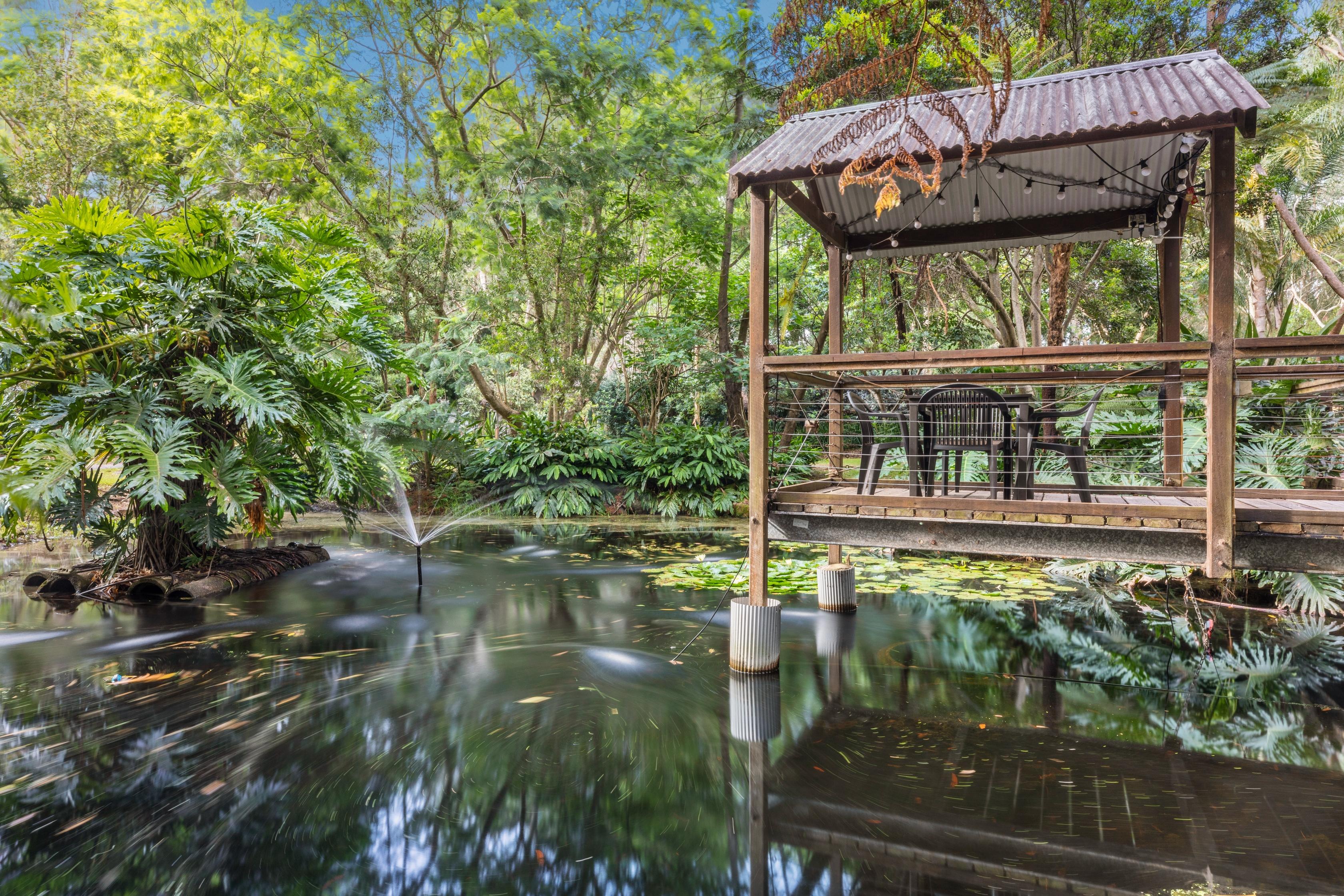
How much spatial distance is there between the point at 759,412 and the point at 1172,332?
3.27 metres

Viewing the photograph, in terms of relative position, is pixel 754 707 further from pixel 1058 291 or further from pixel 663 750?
pixel 1058 291

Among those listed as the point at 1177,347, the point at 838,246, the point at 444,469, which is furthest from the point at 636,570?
the point at 444,469

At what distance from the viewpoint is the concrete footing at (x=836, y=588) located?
6.64 metres

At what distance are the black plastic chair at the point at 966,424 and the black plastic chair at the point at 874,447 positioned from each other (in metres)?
0.09

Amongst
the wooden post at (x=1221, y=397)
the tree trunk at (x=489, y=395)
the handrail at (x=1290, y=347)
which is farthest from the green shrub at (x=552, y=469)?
the handrail at (x=1290, y=347)

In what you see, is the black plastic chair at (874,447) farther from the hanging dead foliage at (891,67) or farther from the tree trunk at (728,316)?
the tree trunk at (728,316)

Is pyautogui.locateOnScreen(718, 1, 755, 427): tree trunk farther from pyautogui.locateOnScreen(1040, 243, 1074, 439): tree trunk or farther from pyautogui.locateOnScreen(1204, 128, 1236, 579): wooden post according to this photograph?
pyautogui.locateOnScreen(1204, 128, 1236, 579): wooden post

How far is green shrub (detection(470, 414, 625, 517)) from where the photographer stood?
44.1 ft

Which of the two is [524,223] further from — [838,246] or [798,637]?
[798,637]

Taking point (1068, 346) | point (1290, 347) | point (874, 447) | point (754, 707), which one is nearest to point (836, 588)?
point (874, 447)

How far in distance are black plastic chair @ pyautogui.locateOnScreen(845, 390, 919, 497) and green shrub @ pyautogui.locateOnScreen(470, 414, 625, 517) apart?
807 cm

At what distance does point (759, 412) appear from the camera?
4922 mm

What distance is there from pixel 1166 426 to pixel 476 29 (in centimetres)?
1264

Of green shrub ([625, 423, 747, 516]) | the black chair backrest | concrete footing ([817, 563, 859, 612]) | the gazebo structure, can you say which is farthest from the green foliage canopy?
green shrub ([625, 423, 747, 516])
